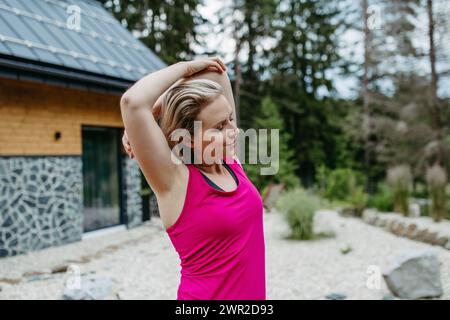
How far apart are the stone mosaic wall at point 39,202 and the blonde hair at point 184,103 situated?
5142 millimetres

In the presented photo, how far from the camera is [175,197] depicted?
100cm

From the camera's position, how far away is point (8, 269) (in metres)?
4.88

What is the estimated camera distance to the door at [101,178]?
699cm

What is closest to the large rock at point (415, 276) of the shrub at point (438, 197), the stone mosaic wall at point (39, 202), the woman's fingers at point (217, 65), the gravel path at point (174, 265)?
the gravel path at point (174, 265)

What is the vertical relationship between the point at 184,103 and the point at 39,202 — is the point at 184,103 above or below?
above

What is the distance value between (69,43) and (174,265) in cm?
336

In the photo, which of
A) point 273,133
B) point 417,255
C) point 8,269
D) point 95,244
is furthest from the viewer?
point 95,244

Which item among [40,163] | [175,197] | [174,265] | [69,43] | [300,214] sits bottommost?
[174,265]

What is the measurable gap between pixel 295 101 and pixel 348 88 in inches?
87.3

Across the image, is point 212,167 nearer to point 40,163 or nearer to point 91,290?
point 91,290

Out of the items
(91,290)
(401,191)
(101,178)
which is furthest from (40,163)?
(401,191)

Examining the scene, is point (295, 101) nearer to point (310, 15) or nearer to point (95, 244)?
point (310, 15)

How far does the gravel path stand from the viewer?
13.3ft
